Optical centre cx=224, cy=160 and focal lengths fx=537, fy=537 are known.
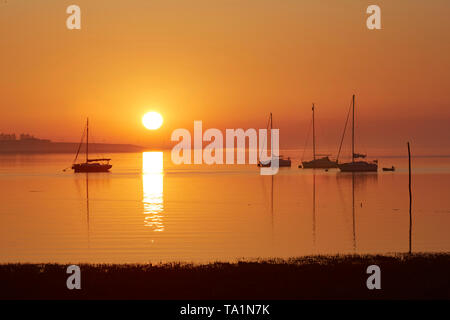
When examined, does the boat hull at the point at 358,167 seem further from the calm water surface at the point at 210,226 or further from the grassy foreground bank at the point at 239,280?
the grassy foreground bank at the point at 239,280

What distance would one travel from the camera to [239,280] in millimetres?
17219

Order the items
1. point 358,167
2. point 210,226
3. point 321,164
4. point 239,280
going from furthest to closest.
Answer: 1. point 321,164
2. point 358,167
3. point 210,226
4. point 239,280

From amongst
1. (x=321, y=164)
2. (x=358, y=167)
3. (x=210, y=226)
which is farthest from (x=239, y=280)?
(x=321, y=164)

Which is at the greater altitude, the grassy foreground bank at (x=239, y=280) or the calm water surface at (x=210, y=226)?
the grassy foreground bank at (x=239, y=280)

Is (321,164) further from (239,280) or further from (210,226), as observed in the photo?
(239,280)

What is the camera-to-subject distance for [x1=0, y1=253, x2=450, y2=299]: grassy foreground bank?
15.4 metres

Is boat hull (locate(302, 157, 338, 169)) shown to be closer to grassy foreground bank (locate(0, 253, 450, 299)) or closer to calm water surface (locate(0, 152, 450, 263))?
calm water surface (locate(0, 152, 450, 263))

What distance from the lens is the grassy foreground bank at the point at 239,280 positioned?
15.4 meters

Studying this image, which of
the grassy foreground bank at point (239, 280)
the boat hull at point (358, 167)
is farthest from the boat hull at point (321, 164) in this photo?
the grassy foreground bank at point (239, 280)
